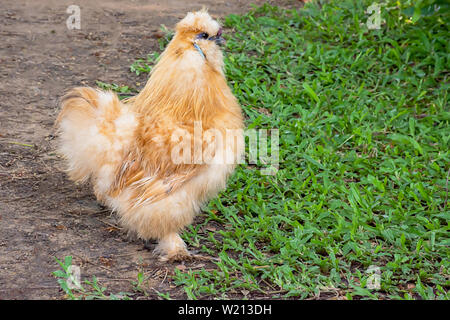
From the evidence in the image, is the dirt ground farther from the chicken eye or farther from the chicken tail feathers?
the chicken eye

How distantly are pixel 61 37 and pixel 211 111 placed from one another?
A: 147 inches

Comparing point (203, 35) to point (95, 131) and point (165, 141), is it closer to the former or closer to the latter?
point (165, 141)

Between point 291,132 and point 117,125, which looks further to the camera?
point 291,132

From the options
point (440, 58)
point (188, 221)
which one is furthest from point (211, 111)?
point (440, 58)

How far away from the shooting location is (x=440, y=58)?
22.4 ft

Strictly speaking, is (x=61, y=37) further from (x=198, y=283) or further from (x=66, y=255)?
(x=198, y=283)

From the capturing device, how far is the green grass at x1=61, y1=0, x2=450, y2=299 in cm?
418

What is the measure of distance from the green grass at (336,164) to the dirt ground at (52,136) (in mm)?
413

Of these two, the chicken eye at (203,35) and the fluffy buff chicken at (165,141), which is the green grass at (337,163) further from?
the chicken eye at (203,35)

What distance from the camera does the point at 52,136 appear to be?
18.5 feet

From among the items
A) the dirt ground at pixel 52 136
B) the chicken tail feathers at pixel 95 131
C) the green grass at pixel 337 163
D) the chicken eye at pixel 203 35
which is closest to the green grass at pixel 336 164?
the green grass at pixel 337 163

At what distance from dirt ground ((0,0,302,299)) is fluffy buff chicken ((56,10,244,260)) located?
31 cm

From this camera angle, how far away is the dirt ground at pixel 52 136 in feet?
13.4

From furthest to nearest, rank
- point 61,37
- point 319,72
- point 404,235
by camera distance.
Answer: point 61,37 < point 319,72 < point 404,235
